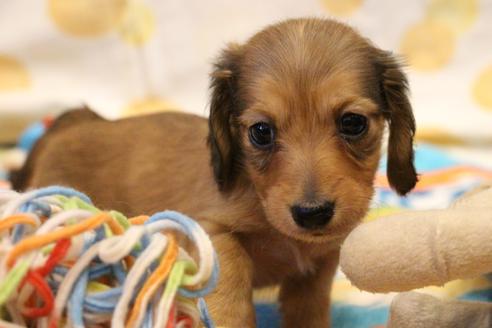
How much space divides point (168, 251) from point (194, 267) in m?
0.06

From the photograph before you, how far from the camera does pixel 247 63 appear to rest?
164 centimetres

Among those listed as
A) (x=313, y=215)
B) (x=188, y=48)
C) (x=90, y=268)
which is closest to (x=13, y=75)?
(x=188, y=48)

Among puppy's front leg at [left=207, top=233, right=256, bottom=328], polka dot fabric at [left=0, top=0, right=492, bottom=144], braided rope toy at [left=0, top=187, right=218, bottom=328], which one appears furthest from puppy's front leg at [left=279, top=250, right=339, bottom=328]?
polka dot fabric at [left=0, top=0, right=492, bottom=144]

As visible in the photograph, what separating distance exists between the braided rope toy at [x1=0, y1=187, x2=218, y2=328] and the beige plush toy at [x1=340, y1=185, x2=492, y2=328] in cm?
24

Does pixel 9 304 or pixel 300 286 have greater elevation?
pixel 9 304

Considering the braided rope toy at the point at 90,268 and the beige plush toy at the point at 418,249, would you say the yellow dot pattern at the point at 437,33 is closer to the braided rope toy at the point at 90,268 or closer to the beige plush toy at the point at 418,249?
the beige plush toy at the point at 418,249

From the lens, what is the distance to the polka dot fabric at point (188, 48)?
3.24 metres

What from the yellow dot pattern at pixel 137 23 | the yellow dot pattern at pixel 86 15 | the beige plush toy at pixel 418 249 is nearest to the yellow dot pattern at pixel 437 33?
the yellow dot pattern at pixel 137 23

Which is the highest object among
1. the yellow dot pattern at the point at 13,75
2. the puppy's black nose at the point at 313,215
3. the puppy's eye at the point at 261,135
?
the puppy's eye at the point at 261,135

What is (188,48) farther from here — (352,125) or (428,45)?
(352,125)

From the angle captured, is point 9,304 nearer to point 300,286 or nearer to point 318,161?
point 318,161

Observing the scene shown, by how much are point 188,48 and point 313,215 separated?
2.17 metres

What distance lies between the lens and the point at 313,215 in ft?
4.41

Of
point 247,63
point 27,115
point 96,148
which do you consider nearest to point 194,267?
point 247,63
